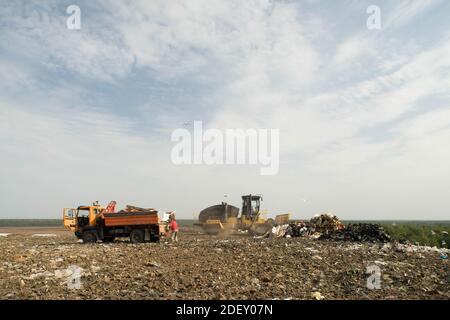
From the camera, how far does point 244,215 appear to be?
26984mm

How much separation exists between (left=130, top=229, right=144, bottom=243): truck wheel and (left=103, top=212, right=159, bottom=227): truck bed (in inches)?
15.4

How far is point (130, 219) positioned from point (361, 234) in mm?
11989

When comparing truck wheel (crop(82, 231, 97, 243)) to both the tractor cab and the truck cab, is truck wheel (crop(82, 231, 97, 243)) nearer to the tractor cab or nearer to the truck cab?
the truck cab

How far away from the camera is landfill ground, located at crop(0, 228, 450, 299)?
755cm

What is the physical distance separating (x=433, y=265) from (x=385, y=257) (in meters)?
1.65

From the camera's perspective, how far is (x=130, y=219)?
18156 millimetres

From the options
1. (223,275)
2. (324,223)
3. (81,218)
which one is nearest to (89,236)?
(81,218)

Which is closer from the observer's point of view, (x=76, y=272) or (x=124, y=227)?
(x=76, y=272)

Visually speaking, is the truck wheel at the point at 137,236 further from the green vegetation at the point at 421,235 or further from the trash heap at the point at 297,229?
the green vegetation at the point at 421,235

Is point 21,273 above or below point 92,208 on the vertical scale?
below

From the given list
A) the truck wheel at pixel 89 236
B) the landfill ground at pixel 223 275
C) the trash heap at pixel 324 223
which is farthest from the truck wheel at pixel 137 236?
the trash heap at pixel 324 223

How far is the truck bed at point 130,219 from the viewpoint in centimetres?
1802
